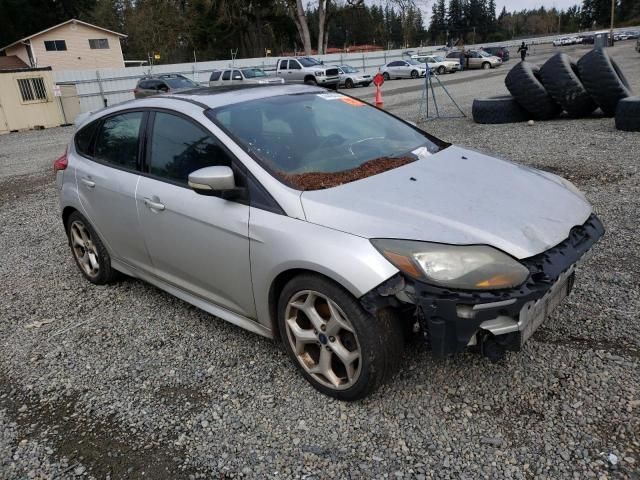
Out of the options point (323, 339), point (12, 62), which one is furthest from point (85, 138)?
point (12, 62)

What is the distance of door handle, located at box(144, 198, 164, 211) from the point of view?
132 inches

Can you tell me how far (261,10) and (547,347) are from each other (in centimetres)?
5769

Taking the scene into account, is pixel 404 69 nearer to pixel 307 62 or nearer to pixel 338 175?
pixel 307 62

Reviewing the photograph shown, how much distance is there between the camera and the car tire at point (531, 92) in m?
10.6

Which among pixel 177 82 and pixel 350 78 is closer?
pixel 177 82

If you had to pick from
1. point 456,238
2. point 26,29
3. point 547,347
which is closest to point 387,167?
point 456,238

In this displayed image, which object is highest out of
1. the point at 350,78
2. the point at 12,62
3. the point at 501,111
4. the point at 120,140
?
the point at 12,62

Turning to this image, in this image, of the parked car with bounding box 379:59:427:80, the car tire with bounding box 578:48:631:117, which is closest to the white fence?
the parked car with bounding box 379:59:427:80

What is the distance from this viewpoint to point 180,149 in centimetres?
336

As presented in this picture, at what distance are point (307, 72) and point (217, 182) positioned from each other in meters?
28.3

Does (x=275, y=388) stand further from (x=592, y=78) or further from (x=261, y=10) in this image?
(x=261, y=10)

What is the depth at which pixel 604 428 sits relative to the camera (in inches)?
94.8

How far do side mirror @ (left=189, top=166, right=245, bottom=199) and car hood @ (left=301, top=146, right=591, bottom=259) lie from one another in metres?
0.42

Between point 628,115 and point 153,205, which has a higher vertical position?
point 153,205
